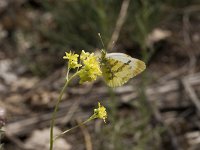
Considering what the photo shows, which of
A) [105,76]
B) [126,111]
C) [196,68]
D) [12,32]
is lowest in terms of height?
[105,76]

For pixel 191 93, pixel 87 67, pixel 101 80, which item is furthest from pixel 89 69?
pixel 101 80

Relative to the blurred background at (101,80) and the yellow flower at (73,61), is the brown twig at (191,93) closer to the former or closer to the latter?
the blurred background at (101,80)

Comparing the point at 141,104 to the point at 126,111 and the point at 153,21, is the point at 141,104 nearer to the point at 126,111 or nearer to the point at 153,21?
the point at 126,111

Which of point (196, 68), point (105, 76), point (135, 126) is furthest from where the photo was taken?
point (196, 68)

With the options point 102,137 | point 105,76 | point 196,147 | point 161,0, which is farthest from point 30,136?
point 105,76

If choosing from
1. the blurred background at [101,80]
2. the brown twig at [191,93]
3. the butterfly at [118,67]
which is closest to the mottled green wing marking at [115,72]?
the butterfly at [118,67]

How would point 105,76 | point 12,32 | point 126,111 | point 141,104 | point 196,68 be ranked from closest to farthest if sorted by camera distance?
point 105,76 → point 141,104 → point 126,111 → point 196,68 → point 12,32

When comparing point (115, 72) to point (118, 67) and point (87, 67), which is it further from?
point (87, 67)
